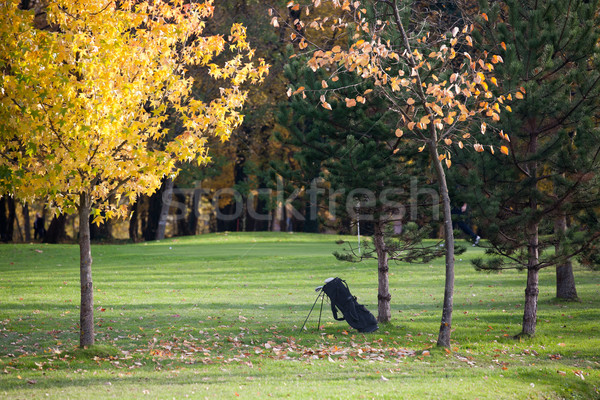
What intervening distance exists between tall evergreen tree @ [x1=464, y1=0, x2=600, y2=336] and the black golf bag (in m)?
2.64

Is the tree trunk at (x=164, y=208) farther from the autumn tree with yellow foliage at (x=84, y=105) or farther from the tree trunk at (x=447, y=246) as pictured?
the tree trunk at (x=447, y=246)

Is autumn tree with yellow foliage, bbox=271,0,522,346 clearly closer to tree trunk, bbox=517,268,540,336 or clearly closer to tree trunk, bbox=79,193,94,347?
tree trunk, bbox=517,268,540,336

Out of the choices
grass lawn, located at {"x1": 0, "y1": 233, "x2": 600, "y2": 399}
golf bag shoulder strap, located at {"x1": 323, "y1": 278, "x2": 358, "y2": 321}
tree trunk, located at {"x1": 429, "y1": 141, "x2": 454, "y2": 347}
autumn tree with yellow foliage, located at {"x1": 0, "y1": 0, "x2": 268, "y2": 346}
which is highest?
autumn tree with yellow foliage, located at {"x1": 0, "y1": 0, "x2": 268, "y2": 346}

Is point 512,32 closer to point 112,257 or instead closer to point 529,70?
point 529,70

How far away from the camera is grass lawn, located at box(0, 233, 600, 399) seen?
7.44 metres

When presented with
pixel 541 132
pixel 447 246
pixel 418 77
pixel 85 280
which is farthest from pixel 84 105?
pixel 541 132

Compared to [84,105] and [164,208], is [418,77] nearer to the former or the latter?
[84,105]

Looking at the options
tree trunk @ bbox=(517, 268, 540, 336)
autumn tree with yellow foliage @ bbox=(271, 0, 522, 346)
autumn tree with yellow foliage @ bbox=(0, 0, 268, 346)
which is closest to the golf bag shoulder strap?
autumn tree with yellow foliage @ bbox=(271, 0, 522, 346)

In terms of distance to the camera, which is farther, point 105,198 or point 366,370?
point 105,198

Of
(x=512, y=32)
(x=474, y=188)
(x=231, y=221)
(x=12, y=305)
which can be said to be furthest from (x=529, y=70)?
(x=231, y=221)

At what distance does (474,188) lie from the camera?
1157 centimetres

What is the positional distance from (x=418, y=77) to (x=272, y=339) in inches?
192

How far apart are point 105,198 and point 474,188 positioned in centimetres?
627

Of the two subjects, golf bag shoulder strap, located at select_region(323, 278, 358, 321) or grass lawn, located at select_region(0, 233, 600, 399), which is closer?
grass lawn, located at select_region(0, 233, 600, 399)
